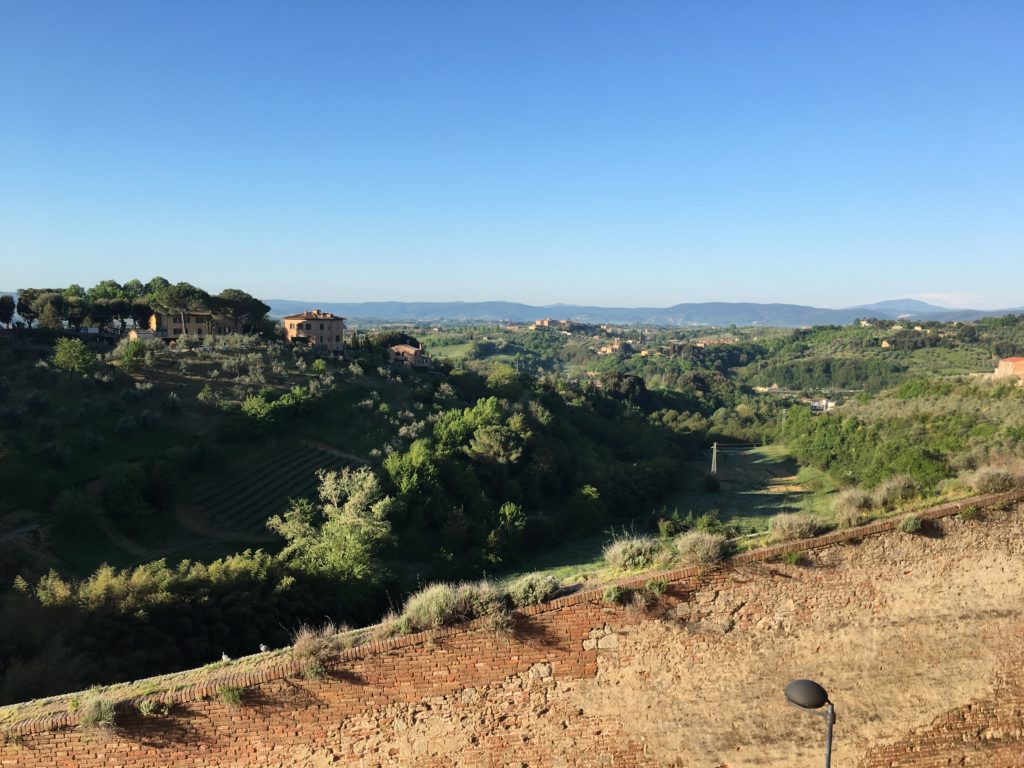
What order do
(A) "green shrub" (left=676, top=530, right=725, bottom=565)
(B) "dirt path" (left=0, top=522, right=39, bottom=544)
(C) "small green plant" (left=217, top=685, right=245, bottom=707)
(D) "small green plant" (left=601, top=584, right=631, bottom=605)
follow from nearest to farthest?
(C) "small green plant" (left=217, top=685, right=245, bottom=707) → (D) "small green plant" (left=601, top=584, right=631, bottom=605) → (A) "green shrub" (left=676, top=530, right=725, bottom=565) → (B) "dirt path" (left=0, top=522, right=39, bottom=544)

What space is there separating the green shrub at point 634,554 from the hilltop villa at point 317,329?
4953cm

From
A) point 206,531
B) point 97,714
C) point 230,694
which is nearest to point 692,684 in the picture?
point 230,694

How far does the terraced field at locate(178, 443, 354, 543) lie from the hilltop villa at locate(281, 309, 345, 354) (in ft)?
84.4

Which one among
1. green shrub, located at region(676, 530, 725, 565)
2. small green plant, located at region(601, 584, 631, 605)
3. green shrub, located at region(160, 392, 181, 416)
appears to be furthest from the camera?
green shrub, located at region(160, 392, 181, 416)

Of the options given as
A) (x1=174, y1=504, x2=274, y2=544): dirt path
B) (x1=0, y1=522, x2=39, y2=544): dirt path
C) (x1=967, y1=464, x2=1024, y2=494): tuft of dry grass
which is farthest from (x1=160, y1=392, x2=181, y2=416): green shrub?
(x1=967, y1=464, x2=1024, y2=494): tuft of dry grass

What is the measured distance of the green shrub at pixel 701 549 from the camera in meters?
7.79

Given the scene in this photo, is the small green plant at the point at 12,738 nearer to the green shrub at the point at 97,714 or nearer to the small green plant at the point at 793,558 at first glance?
the green shrub at the point at 97,714

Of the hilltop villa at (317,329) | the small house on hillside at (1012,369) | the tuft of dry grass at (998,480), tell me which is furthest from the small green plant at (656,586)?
the small house on hillside at (1012,369)

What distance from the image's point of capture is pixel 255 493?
26.5 meters

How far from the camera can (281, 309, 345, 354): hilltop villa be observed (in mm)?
56375

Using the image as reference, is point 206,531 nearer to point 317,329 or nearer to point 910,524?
point 910,524

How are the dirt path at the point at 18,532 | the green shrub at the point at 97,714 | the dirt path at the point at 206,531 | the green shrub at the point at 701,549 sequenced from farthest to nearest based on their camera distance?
the dirt path at the point at 206,531, the dirt path at the point at 18,532, the green shrub at the point at 701,549, the green shrub at the point at 97,714

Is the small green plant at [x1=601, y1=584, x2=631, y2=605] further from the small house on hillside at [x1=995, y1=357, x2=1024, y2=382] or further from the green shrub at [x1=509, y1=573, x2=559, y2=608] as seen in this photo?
the small house on hillside at [x1=995, y1=357, x2=1024, y2=382]

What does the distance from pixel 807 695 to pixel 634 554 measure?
3143 millimetres
